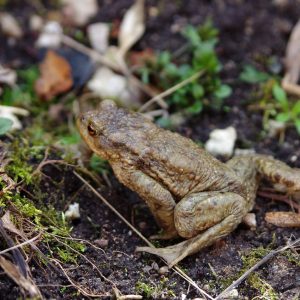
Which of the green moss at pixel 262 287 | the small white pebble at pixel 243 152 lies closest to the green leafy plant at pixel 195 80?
the small white pebble at pixel 243 152

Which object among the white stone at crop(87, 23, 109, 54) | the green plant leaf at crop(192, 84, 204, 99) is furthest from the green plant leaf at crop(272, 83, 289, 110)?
the white stone at crop(87, 23, 109, 54)

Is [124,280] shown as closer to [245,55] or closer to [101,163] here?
[101,163]

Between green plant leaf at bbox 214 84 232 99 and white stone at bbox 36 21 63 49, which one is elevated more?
white stone at bbox 36 21 63 49

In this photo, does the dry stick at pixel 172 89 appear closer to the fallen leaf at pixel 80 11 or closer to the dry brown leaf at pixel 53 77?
the dry brown leaf at pixel 53 77

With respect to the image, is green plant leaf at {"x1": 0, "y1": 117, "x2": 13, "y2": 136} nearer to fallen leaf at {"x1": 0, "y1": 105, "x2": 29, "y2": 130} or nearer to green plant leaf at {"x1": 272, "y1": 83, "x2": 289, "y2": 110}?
fallen leaf at {"x1": 0, "y1": 105, "x2": 29, "y2": 130}

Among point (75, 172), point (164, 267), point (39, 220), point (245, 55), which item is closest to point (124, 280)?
point (164, 267)

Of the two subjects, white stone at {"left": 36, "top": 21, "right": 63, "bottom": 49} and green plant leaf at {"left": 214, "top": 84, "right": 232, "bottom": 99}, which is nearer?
green plant leaf at {"left": 214, "top": 84, "right": 232, "bottom": 99}
